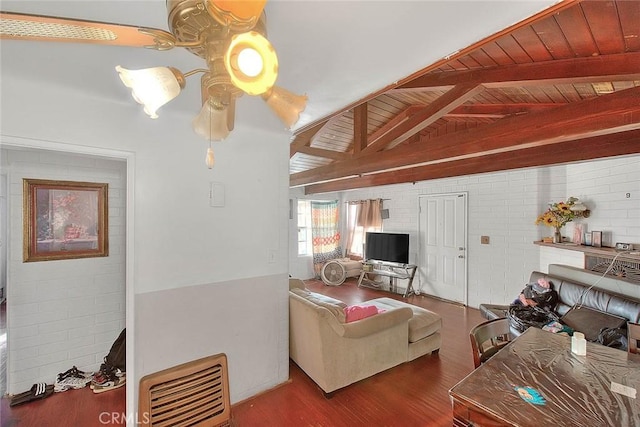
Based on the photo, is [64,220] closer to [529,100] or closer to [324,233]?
[529,100]

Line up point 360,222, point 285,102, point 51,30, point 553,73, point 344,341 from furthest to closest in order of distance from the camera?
point 360,222, point 344,341, point 553,73, point 285,102, point 51,30

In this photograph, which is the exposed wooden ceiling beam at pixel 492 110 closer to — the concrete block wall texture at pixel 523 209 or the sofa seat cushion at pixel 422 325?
the concrete block wall texture at pixel 523 209

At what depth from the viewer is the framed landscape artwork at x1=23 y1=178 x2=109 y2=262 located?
2.29 m

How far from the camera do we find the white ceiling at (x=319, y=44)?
3.18 feet

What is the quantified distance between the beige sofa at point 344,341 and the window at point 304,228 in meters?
3.87

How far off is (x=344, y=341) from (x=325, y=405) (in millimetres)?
509

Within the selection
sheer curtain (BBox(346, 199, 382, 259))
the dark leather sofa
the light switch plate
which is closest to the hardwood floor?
the dark leather sofa

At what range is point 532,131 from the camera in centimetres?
200

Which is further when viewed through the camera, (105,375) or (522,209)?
(522,209)

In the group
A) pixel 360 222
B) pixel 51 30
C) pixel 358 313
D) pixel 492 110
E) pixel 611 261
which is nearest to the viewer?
pixel 51 30

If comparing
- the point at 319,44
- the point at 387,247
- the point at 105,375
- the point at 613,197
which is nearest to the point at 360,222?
the point at 387,247

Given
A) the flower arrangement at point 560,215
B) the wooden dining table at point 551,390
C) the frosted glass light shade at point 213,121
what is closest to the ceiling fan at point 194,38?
the frosted glass light shade at point 213,121

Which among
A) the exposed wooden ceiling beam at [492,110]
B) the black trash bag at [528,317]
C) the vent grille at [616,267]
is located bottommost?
the black trash bag at [528,317]

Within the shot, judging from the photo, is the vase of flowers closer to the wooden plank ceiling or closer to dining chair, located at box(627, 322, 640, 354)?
the wooden plank ceiling
